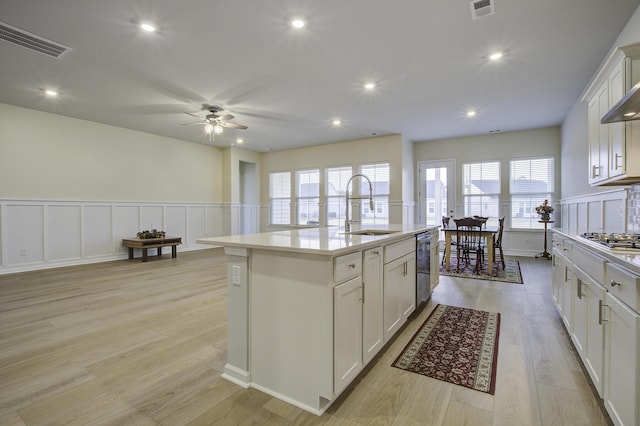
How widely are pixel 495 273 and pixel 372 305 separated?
4.03 meters

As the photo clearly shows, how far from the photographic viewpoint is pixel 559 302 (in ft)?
9.48

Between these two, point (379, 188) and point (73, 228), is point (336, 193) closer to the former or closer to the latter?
point (379, 188)

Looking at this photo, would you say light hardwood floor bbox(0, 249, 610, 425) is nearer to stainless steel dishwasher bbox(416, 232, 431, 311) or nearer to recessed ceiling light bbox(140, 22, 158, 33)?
stainless steel dishwasher bbox(416, 232, 431, 311)

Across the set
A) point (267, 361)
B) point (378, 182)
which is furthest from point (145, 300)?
point (378, 182)

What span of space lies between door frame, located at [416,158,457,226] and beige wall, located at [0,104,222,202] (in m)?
5.95

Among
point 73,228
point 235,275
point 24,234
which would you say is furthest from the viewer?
point 73,228

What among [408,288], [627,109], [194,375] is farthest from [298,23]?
[194,375]

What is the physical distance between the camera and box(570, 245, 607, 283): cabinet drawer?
65.0 inches

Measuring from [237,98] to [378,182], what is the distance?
165 inches

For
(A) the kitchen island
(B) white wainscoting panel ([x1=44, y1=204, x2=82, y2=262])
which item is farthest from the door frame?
(B) white wainscoting panel ([x1=44, y1=204, x2=82, y2=262])

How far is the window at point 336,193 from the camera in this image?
27.3 ft

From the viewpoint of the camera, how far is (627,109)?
5.97 ft

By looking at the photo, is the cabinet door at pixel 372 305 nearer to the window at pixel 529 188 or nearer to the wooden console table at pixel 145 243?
the wooden console table at pixel 145 243

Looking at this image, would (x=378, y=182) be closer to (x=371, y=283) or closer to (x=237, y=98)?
(x=237, y=98)
